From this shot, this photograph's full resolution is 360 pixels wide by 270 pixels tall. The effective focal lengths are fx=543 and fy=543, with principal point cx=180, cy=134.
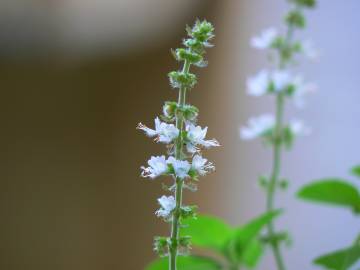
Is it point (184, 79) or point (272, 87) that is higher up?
point (272, 87)

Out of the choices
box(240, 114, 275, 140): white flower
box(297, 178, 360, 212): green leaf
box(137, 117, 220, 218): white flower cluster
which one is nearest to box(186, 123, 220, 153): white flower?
box(137, 117, 220, 218): white flower cluster

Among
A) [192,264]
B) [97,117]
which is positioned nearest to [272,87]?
[192,264]

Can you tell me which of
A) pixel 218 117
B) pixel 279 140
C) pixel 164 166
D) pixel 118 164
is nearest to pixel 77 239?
pixel 118 164

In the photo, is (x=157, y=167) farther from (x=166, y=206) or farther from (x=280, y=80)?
(x=280, y=80)

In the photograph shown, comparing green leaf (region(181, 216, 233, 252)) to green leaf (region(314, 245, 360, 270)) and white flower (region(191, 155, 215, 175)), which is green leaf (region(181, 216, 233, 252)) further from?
white flower (region(191, 155, 215, 175))

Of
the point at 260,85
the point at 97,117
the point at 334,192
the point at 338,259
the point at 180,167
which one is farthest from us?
the point at 97,117

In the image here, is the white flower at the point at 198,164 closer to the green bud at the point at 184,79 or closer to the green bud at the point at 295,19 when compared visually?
the green bud at the point at 184,79
